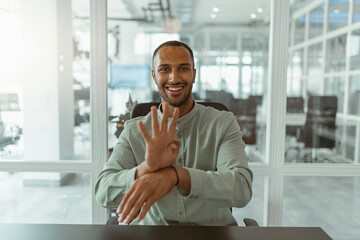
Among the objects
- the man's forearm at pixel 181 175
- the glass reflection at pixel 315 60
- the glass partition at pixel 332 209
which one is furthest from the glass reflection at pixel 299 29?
the man's forearm at pixel 181 175

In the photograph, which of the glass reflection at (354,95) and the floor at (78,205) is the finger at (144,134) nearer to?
the floor at (78,205)

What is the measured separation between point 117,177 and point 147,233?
0.33m

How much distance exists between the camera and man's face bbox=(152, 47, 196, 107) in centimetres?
141

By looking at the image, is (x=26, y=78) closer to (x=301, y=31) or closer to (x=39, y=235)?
(x=39, y=235)

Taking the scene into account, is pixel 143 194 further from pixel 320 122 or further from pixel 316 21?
pixel 316 21

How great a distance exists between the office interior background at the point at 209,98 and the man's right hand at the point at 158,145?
1425 millimetres

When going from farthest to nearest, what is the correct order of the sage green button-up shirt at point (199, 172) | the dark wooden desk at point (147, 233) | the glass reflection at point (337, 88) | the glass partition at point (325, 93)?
the glass reflection at point (337, 88) < the glass partition at point (325, 93) < the sage green button-up shirt at point (199, 172) < the dark wooden desk at point (147, 233)

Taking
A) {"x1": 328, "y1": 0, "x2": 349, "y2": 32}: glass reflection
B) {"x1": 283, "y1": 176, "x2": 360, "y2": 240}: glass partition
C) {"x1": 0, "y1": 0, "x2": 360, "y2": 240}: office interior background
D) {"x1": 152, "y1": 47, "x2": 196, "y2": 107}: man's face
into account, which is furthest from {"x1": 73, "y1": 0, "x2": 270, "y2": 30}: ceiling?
{"x1": 283, "y1": 176, "x2": 360, "y2": 240}: glass partition

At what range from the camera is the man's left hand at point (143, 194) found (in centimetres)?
104

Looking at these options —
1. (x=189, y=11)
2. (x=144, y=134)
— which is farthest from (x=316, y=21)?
(x=144, y=134)

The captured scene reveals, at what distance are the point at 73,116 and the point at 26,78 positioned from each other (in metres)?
0.47

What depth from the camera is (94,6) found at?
7.68ft

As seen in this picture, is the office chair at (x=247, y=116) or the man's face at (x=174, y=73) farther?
the office chair at (x=247, y=116)

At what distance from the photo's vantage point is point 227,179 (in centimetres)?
121
